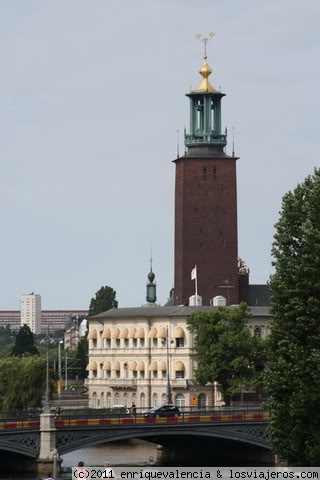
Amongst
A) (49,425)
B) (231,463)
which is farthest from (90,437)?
(231,463)

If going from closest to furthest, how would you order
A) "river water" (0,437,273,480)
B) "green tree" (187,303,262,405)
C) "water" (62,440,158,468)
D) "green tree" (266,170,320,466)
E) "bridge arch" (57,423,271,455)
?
"green tree" (266,170,320,466) < "bridge arch" (57,423,271,455) < "river water" (0,437,273,480) < "water" (62,440,158,468) < "green tree" (187,303,262,405)

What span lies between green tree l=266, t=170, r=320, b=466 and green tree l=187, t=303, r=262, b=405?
90505 millimetres

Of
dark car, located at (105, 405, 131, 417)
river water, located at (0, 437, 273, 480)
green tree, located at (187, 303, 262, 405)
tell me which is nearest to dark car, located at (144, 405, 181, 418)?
dark car, located at (105, 405, 131, 417)

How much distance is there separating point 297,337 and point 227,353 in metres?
94.6

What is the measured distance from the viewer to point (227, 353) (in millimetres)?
196625

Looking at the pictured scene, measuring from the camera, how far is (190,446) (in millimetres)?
162625

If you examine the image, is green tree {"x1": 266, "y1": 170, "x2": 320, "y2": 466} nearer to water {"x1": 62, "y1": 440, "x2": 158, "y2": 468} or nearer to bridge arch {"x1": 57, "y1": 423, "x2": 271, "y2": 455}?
bridge arch {"x1": 57, "y1": 423, "x2": 271, "y2": 455}

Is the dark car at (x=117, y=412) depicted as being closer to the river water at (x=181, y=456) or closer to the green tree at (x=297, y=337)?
the river water at (x=181, y=456)

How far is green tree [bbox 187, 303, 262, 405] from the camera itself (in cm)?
19550

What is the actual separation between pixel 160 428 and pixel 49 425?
32.3 ft

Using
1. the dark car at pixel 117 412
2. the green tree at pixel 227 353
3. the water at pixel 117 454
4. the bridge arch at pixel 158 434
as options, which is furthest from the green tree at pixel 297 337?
the green tree at pixel 227 353

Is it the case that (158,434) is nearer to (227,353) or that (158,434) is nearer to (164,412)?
(164,412)

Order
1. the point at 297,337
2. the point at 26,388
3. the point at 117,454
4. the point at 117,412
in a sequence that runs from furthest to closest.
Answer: the point at 26,388, the point at 117,454, the point at 117,412, the point at 297,337

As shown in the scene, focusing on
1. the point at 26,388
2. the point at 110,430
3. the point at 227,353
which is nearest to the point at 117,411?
the point at 110,430
